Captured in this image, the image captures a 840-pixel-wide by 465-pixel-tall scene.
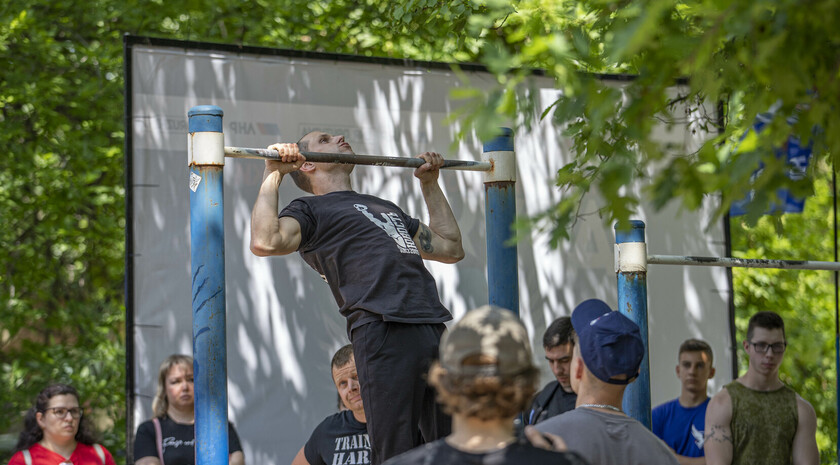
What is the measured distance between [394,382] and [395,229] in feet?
1.68

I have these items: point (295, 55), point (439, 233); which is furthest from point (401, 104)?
point (439, 233)

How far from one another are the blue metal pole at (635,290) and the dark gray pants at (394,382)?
810mm

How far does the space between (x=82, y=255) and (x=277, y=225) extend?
555 centimetres

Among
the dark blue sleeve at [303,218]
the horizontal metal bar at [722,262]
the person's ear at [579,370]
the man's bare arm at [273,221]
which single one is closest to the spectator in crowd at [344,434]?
the dark blue sleeve at [303,218]

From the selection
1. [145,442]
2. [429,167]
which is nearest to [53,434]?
[145,442]

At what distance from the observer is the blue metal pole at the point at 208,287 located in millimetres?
2822

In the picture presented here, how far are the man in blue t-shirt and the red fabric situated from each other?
2.77 metres

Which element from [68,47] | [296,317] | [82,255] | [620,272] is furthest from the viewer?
[82,255]

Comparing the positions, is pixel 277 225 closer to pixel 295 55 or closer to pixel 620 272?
pixel 620 272

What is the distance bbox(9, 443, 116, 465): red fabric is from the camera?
A: 453cm

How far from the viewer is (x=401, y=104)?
5.52 meters

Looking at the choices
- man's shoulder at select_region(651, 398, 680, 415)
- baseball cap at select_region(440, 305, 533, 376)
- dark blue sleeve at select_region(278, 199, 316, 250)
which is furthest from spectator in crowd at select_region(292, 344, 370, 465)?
baseball cap at select_region(440, 305, 533, 376)

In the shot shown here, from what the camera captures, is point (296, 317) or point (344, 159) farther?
point (296, 317)

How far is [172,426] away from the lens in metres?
4.46
